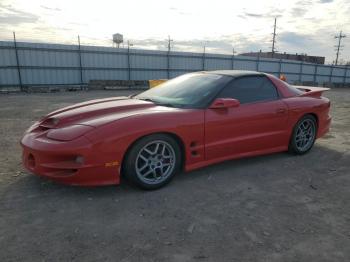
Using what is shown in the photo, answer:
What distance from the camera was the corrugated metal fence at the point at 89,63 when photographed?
1762 centimetres

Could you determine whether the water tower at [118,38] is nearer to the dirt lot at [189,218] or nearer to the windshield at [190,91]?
the windshield at [190,91]

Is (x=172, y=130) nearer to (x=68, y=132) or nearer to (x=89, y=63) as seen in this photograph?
(x=68, y=132)

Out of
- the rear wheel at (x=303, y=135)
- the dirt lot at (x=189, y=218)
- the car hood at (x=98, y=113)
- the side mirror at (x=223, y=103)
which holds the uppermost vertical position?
the side mirror at (x=223, y=103)

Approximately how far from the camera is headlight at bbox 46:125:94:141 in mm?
3046

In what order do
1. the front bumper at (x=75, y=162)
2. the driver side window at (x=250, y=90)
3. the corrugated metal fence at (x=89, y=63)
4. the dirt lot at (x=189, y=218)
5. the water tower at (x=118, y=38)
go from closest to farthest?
the dirt lot at (x=189, y=218)
the front bumper at (x=75, y=162)
the driver side window at (x=250, y=90)
the corrugated metal fence at (x=89, y=63)
the water tower at (x=118, y=38)

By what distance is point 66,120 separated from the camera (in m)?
3.46

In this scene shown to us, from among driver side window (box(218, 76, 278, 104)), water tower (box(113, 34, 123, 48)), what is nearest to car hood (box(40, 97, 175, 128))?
driver side window (box(218, 76, 278, 104))

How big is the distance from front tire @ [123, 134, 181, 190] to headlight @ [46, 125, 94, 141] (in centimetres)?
52

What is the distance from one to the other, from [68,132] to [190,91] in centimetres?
164

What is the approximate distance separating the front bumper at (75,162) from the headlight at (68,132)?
56mm

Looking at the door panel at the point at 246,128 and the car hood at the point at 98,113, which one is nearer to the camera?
the car hood at the point at 98,113

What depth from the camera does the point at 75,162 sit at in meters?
3.01

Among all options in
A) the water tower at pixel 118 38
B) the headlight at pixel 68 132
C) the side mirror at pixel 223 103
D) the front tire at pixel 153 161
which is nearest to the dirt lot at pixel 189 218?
the front tire at pixel 153 161

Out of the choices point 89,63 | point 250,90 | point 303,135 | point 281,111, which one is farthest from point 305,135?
point 89,63
